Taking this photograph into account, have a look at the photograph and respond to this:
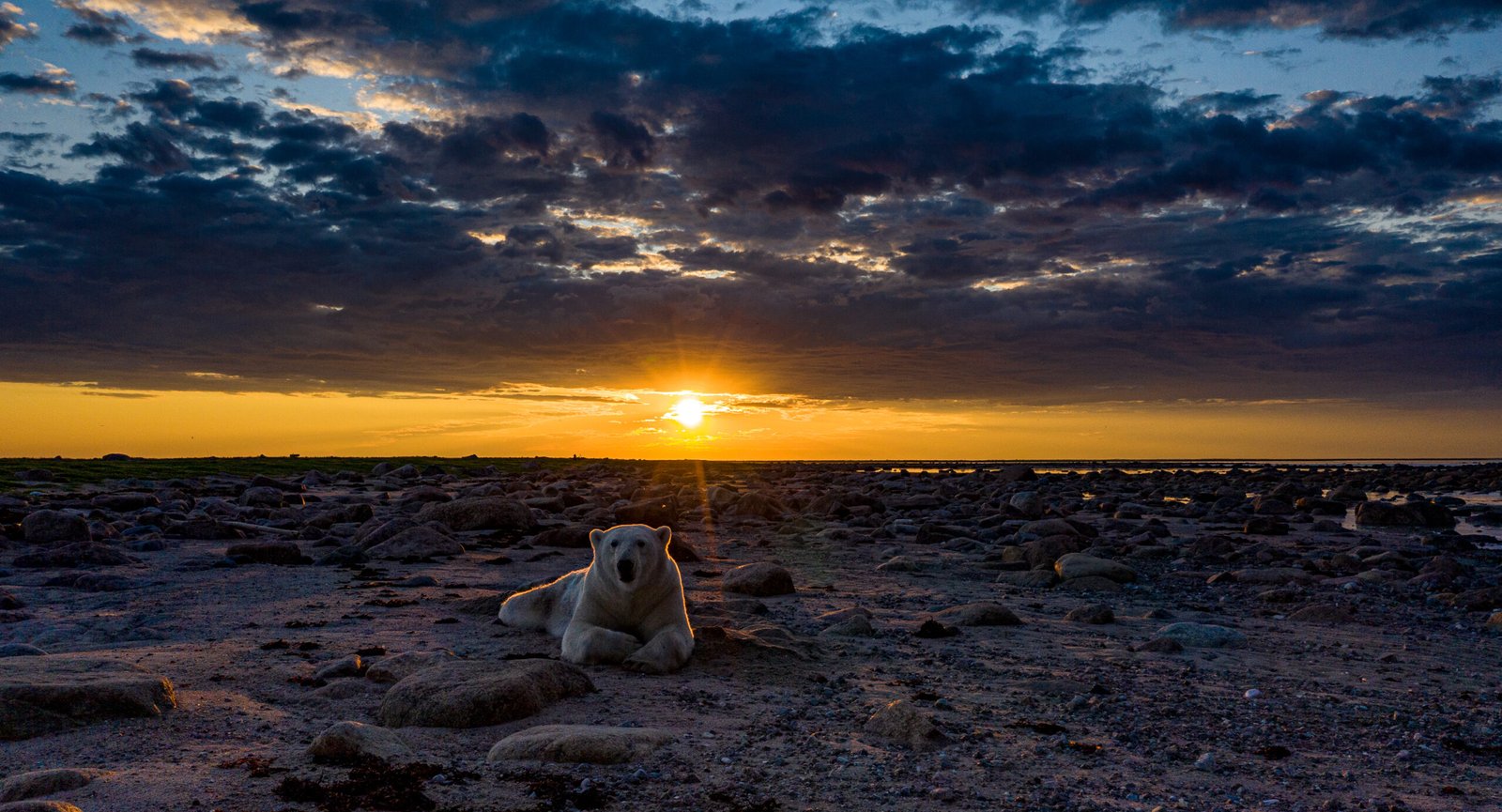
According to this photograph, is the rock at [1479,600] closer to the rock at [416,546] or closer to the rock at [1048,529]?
the rock at [1048,529]

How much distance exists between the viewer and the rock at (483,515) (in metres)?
21.5

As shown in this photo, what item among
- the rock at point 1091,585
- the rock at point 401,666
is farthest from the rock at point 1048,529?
the rock at point 401,666

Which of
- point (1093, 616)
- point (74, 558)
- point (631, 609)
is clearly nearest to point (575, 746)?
point (631, 609)

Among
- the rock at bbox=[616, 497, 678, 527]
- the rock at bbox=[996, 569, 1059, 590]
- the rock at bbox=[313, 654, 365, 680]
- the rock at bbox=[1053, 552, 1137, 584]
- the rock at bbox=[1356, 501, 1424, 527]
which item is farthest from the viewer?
the rock at bbox=[1356, 501, 1424, 527]

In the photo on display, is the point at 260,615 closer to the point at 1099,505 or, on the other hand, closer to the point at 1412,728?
the point at 1412,728

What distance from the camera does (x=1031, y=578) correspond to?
14.9 m

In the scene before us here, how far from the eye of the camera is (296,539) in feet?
62.7

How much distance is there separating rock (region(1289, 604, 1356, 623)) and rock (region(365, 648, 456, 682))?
10819 mm

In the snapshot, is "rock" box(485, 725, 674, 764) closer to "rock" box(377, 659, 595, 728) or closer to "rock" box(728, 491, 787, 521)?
"rock" box(377, 659, 595, 728)

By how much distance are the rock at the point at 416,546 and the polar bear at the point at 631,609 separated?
8015 mm

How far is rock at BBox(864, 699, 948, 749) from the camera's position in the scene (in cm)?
636

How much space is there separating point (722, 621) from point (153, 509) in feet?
64.1

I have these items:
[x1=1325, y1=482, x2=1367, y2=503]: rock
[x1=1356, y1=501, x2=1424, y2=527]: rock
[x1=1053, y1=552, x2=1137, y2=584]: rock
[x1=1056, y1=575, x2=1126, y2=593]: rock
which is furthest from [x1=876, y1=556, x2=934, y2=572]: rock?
[x1=1325, y1=482, x2=1367, y2=503]: rock

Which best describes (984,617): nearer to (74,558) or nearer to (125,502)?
(74,558)
